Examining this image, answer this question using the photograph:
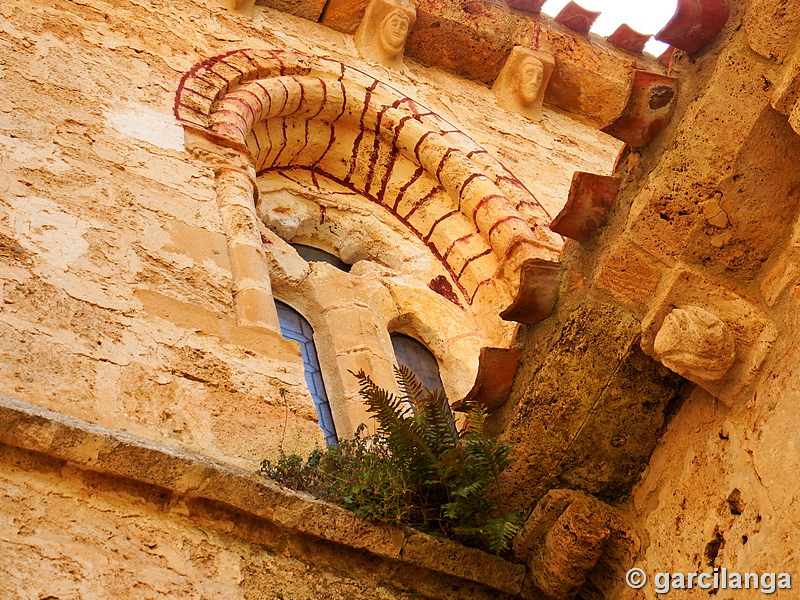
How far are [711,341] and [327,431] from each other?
1731 mm

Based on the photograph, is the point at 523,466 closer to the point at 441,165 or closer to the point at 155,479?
the point at 155,479

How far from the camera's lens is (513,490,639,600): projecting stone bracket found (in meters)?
2.26

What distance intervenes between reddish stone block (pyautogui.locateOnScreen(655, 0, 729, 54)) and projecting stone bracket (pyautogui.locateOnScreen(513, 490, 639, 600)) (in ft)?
4.37

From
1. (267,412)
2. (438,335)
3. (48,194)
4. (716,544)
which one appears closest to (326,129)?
(438,335)

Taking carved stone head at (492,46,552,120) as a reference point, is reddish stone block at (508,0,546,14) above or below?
above

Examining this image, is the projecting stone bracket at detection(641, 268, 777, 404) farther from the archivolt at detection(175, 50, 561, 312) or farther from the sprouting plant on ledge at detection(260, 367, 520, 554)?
the archivolt at detection(175, 50, 561, 312)

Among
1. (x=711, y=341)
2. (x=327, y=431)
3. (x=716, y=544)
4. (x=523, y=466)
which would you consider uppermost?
(x=711, y=341)

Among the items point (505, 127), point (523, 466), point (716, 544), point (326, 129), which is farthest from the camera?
point (505, 127)

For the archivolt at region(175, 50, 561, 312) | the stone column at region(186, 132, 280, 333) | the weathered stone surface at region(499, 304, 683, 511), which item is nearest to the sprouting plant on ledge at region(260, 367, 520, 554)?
the weathered stone surface at region(499, 304, 683, 511)

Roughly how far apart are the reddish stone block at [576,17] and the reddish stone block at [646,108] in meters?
5.10

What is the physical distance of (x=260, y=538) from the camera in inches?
83.9

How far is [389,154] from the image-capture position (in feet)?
18.6

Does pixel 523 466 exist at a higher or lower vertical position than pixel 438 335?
higher

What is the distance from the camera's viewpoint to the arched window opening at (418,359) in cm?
437
